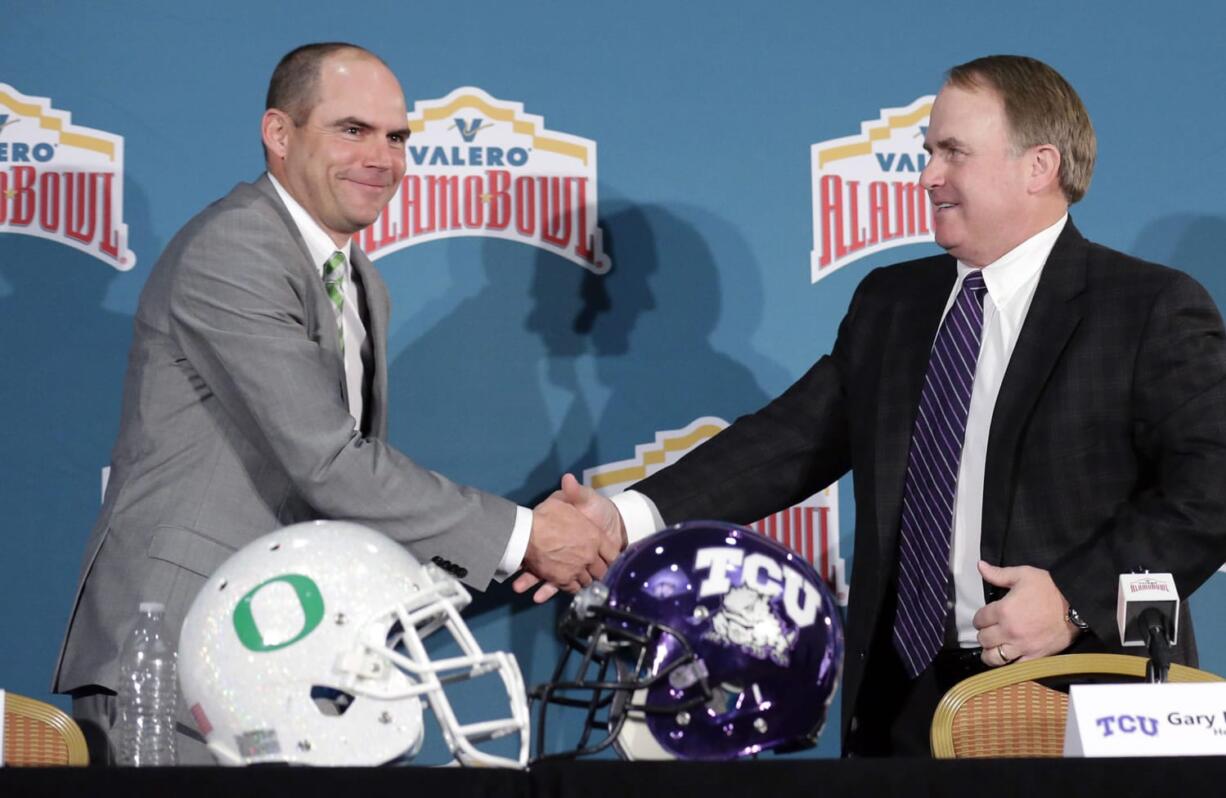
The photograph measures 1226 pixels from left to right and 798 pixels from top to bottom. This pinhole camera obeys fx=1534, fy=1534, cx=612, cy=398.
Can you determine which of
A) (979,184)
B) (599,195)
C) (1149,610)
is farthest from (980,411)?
(599,195)

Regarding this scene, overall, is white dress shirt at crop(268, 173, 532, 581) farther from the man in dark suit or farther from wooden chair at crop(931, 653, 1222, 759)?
wooden chair at crop(931, 653, 1222, 759)

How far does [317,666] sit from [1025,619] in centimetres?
130

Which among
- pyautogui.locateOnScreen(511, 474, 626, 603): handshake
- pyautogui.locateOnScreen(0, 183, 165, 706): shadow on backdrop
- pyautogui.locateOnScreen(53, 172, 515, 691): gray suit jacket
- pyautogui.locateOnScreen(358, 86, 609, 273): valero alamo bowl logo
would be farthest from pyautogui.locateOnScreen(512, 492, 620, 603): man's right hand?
pyautogui.locateOnScreen(0, 183, 165, 706): shadow on backdrop

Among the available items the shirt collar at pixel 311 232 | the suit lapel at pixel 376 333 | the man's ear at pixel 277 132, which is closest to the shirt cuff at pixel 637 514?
the suit lapel at pixel 376 333

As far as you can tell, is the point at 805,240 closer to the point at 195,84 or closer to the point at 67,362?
the point at 195,84

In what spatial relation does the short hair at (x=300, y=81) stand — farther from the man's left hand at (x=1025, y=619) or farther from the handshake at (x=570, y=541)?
the man's left hand at (x=1025, y=619)

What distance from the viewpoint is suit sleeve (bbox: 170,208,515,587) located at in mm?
2635

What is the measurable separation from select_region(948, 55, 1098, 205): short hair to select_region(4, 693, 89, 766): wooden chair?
2.00 m

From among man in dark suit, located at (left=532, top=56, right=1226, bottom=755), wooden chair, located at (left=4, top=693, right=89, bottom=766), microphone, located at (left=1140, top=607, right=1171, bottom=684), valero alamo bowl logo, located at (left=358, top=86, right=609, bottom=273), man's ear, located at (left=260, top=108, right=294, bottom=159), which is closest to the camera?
microphone, located at (left=1140, top=607, right=1171, bottom=684)

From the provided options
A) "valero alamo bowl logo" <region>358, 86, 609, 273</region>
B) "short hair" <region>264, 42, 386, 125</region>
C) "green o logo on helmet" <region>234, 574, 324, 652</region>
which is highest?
"short hair" <region>264, 42, 386, 125</region>

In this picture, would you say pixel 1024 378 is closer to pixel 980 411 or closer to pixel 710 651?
pixel 980 411

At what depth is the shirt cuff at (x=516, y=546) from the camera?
9.23 feet

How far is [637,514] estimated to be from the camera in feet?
10.1

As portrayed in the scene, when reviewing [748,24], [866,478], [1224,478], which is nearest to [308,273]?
[866,478]
